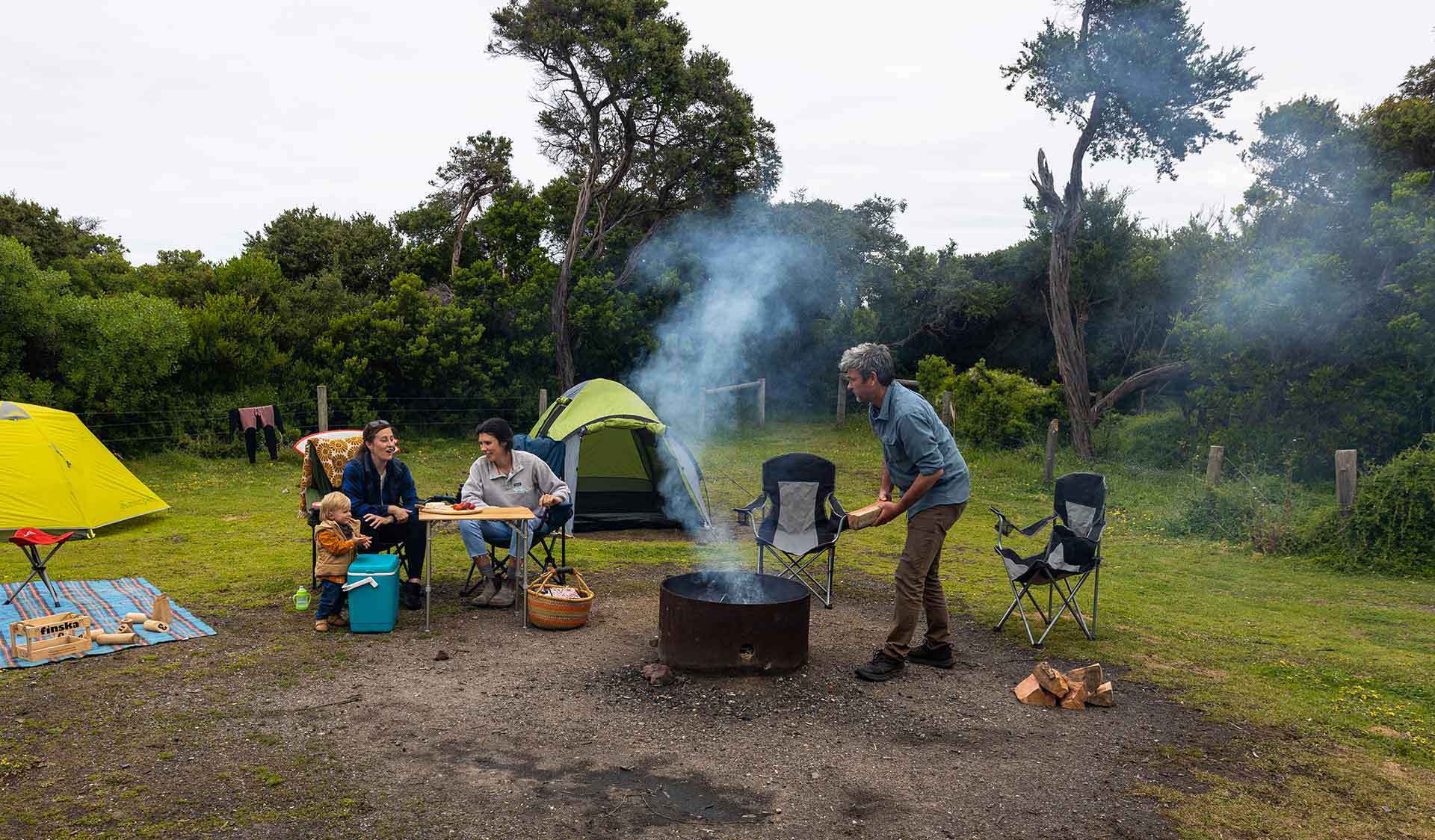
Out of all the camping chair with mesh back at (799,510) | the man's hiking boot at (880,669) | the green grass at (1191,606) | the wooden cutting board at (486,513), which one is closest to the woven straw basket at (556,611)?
the wooden cutting board at (486,513)

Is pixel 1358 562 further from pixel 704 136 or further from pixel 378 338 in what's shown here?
pixel 378 338

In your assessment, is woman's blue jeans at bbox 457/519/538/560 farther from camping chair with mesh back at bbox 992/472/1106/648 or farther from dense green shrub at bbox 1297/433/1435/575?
dense green shrub at bbox 1297/433/1435/575

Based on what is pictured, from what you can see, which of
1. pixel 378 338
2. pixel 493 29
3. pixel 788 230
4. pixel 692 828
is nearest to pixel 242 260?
pixel 378 338

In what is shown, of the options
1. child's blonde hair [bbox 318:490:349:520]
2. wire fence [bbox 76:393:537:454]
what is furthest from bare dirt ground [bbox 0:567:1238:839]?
wire fence [bbox 76:393:537:454]

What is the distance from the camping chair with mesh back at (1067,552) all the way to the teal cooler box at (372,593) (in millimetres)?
3430

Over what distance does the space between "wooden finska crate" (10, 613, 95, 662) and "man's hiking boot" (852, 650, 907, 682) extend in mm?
3863

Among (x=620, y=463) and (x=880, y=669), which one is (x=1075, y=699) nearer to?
(x=880, y=669)

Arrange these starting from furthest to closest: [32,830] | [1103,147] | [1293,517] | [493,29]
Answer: [493,29], [1103,147], [1293,517], [32,830]

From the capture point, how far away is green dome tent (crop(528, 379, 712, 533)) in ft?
26.1

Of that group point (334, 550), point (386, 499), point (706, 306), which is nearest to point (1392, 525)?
point (386, 499)

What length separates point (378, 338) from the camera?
45.0ft

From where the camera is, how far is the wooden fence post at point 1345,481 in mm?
7539

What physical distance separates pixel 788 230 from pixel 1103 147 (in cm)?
640

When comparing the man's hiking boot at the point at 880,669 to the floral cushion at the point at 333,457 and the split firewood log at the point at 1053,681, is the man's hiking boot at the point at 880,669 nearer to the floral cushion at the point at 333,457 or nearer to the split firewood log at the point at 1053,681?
the split firewood log at the point at 1053,681
